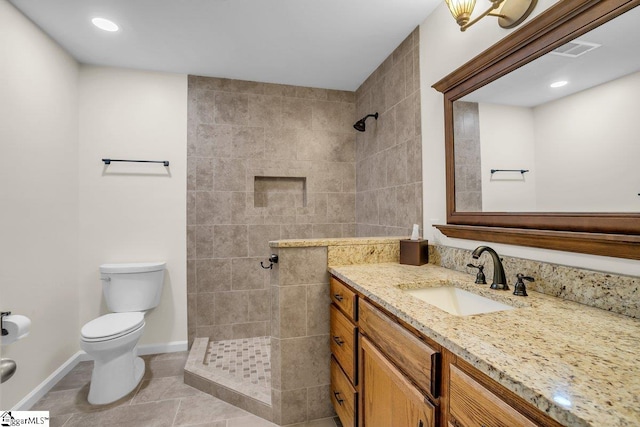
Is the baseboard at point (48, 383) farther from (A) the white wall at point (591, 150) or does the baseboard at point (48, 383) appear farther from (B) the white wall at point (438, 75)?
(A) the white wall at point (591, 150)

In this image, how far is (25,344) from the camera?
1.86m

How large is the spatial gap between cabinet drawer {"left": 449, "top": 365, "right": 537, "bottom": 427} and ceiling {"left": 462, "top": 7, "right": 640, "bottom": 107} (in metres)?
1.06

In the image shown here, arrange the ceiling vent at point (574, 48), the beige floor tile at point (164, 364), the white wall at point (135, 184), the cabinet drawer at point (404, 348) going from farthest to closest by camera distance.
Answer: the white wall at point (135, 184) → the beige floor tile at point (164, 364) → the ceiling vent at point (574, 48) → the cabinet drawer at point (404, 348)

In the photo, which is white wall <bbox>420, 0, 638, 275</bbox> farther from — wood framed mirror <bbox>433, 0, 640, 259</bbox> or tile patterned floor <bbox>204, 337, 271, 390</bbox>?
tile patterned floor <bbox>204, 337, 271, 390</bbox>

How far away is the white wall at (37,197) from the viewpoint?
5.75 feet

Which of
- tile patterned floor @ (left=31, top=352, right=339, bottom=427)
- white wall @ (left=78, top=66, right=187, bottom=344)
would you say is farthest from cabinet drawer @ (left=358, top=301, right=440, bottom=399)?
white wall @ (left=78, top=66, right=187, bottom=344)

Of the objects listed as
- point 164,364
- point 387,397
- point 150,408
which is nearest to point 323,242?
point 387,397

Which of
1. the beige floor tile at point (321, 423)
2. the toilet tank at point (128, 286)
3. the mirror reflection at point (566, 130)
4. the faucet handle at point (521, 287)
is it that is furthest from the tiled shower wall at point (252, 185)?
the faucet handle at point (521, 287)

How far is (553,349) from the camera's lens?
0.69 meters

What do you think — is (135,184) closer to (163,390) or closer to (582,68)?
(163,390)

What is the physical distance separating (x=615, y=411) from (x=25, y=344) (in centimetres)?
278

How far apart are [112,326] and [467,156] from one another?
2490 millimetres

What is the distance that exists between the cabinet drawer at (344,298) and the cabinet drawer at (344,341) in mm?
44

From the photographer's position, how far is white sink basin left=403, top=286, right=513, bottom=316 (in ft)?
4.19
